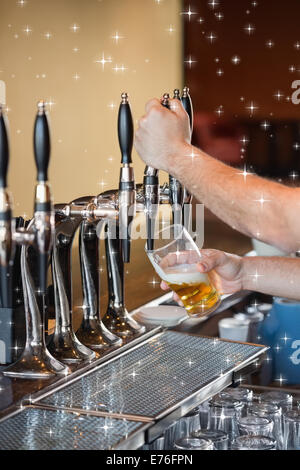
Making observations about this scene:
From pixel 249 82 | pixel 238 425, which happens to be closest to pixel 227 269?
pixel 238 425

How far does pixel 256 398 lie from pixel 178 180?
558 mm

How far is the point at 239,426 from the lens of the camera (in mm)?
1572

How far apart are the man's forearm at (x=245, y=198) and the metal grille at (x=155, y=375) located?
35 centimetres

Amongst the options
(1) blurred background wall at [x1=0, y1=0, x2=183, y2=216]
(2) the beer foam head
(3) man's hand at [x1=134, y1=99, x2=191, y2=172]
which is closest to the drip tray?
(2) the beer foam head

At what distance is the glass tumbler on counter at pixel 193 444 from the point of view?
4.67 feet

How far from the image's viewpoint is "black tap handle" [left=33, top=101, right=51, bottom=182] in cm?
124

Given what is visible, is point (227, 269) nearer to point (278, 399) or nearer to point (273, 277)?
point (273, 277)

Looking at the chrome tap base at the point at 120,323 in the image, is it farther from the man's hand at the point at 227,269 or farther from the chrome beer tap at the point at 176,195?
the chrome beer tap at the point at 176,195

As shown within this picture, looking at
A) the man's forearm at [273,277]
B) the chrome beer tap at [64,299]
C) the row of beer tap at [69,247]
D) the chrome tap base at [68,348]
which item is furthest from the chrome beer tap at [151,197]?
the man's forearm at [273,277]

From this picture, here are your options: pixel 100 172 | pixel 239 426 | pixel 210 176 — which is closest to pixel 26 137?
pixel 100 172

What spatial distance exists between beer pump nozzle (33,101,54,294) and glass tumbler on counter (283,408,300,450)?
674mm

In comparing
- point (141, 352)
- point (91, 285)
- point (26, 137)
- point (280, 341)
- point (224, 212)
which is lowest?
point (280, 341)

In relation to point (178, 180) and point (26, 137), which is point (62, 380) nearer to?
point (178, 180)

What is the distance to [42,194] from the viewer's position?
124 cm
